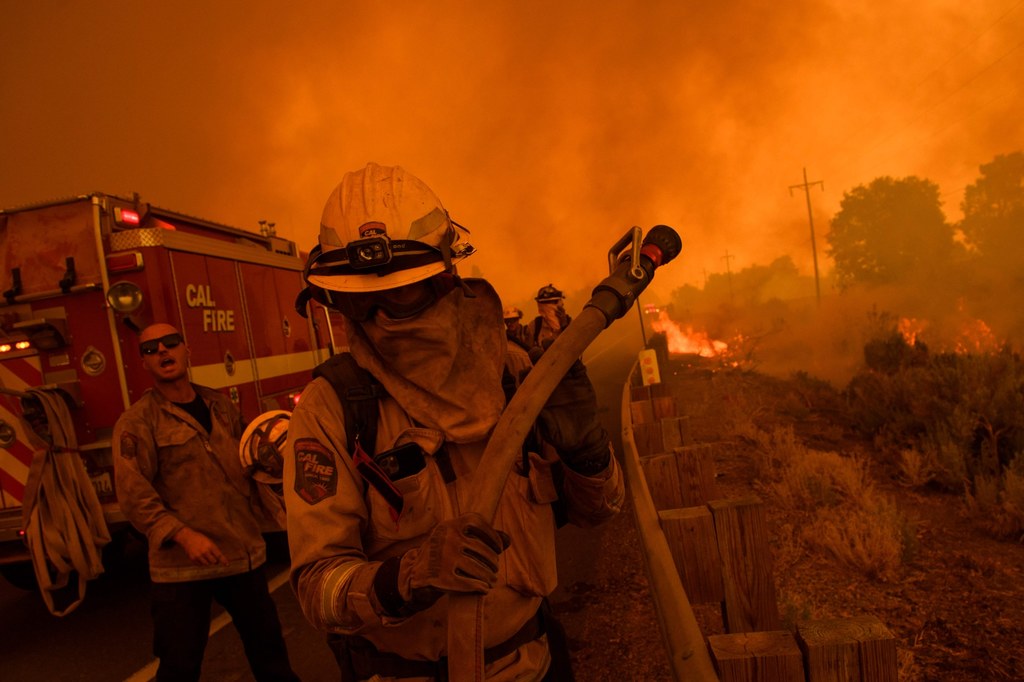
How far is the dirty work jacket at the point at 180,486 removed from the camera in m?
2.83

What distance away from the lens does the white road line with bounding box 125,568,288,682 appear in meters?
3.73

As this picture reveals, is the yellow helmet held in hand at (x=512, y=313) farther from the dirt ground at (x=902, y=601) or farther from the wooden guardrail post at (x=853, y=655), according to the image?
the wooden guardrail post at (x=853, y=655)

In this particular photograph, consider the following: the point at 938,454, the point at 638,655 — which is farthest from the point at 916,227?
the point at 638,655

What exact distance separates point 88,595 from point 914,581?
6384 millimetres

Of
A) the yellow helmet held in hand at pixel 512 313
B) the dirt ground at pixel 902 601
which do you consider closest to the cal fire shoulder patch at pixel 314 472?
the dirt ground at pixel 902 601

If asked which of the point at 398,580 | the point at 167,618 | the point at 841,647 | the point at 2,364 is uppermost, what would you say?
the point at 2,364

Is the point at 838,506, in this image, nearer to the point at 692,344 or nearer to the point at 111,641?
the point at 111,641

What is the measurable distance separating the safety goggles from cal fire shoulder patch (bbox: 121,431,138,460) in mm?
1985

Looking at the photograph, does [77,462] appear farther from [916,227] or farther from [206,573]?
[916,227]

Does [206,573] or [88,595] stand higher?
[206,573]

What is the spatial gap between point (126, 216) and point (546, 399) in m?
4.67

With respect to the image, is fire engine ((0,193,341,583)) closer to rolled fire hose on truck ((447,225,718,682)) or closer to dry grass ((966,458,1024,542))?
rolled fire hose on truck ((447,225,718,682))

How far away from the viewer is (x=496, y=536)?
3.96 ft

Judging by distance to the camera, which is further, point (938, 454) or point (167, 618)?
point (938, 454)
